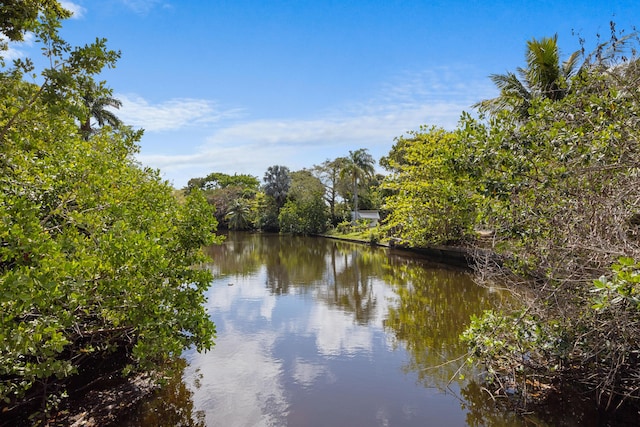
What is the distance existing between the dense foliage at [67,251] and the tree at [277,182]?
46.6 m

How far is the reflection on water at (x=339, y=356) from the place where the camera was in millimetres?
7020

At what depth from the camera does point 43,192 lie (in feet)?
20.7

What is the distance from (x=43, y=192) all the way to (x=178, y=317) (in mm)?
2964

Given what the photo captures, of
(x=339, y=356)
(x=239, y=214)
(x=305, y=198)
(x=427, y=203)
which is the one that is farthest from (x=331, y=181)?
(x=339, y=356)

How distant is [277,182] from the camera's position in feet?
180

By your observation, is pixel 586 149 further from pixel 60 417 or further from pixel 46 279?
pixel 60 417

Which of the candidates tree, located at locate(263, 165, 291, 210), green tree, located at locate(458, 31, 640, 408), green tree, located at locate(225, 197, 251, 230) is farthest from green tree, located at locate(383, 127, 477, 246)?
green tree, located at locate(225, 197, 251, 230)

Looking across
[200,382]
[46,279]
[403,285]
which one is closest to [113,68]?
[46,279]

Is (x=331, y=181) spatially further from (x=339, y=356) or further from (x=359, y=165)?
(x=339, y=356)

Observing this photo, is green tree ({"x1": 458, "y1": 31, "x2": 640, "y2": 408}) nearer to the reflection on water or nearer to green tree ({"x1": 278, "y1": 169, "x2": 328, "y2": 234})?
the reflection on water

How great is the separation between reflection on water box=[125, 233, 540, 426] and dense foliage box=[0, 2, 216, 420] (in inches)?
85.4

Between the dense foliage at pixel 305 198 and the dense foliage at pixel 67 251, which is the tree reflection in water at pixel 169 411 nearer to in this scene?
the dense foliage at pixel 67 251

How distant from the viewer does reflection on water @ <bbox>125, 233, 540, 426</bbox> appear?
23.0 ft

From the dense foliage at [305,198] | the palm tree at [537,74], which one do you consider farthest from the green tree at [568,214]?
the dense foliage at [305,198]
